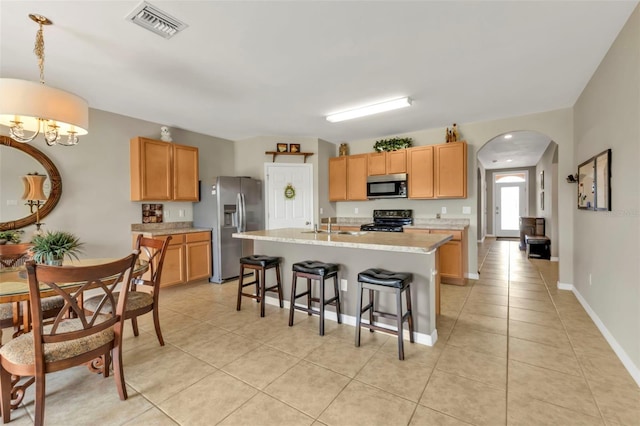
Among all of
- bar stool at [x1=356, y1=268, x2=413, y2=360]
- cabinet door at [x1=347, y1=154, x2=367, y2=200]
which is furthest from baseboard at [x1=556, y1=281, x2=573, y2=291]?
cabinet door at [x1=347, y1=154, x2=367, y2=200]

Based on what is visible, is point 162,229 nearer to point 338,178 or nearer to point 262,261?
point 262,261

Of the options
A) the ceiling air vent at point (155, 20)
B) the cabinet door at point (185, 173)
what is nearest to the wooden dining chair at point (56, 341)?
the ceiling air vent at point (155, 20)

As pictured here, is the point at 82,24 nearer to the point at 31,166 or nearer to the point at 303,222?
the point at 31,166

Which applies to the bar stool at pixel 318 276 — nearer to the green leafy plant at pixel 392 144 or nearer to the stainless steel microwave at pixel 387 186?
the stainless steel microwave at pixel 387 186

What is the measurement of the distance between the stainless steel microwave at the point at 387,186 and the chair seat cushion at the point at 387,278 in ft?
9.07

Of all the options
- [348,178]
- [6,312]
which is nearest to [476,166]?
[348,178]

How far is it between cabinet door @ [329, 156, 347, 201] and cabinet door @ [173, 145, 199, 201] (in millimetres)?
2584

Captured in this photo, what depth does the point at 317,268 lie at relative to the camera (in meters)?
2.82

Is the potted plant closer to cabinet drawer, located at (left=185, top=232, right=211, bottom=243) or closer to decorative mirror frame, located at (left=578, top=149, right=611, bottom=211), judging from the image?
cabinet drawer, located at (left=185, top=232, right=211, bottom=243)

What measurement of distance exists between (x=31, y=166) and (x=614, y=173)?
5970mm

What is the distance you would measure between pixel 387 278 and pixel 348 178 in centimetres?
359

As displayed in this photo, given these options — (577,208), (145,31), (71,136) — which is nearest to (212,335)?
(71,136)

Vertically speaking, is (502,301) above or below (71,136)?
below

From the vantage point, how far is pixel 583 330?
2.75 m
